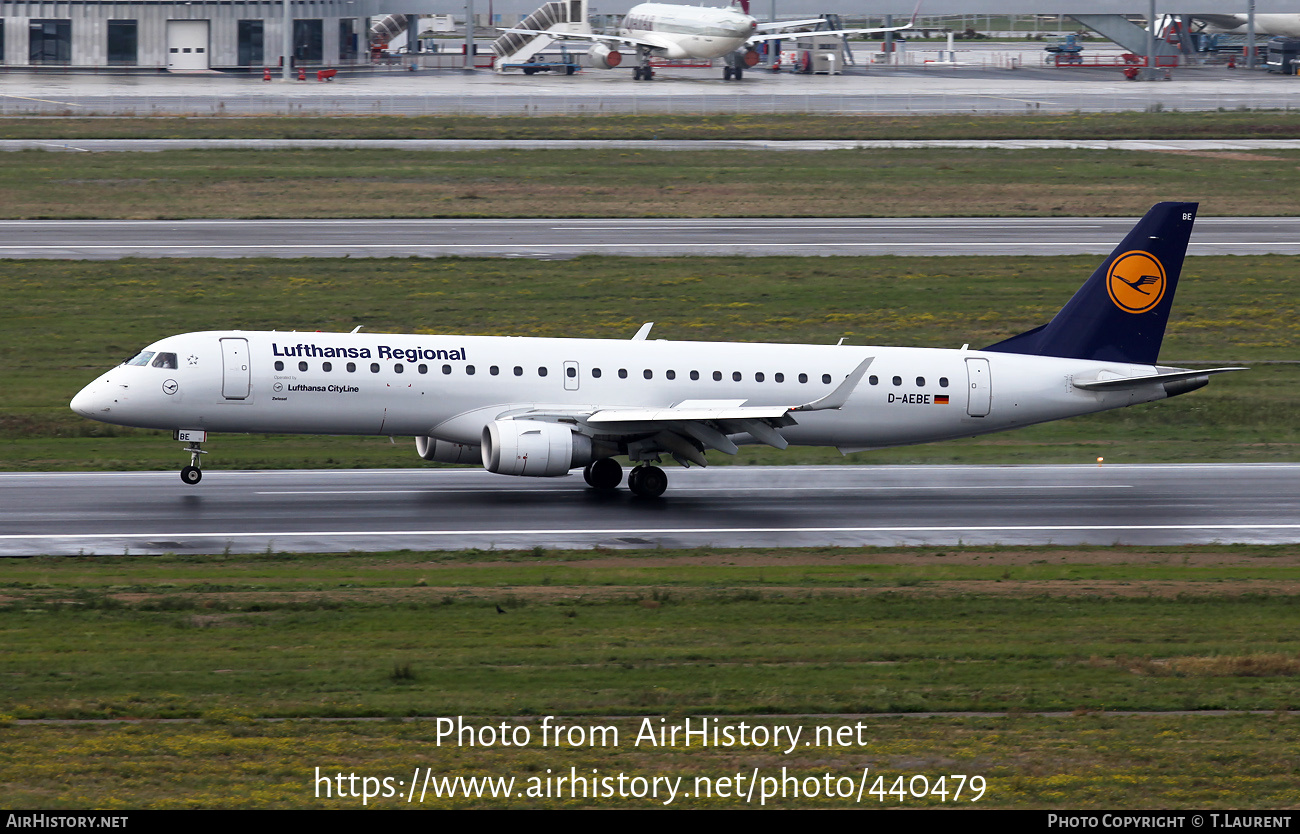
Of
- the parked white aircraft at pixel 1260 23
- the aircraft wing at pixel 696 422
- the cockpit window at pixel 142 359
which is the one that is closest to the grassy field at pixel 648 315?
the cockpit window at pixel 142 359

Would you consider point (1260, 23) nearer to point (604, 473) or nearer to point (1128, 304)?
point (1128, 304)

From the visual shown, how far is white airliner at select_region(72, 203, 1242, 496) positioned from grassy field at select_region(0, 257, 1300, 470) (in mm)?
3807

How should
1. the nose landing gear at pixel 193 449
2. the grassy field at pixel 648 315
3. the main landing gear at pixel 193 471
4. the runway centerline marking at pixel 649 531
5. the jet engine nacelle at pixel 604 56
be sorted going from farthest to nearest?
the jet engine nacelle at pixel 604 56, the grassy field at pixel 648 315, the main landing gear at pixel 193 471, the nose landing gear at pixel 193 449, the runway centerline marking at pixel 649 531

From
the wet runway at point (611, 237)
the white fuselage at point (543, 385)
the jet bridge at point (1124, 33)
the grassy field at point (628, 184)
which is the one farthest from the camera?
the jet bridge at point (1124, 33)

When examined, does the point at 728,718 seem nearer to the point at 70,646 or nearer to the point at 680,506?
the point at 70,646

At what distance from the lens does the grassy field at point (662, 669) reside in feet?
57.1

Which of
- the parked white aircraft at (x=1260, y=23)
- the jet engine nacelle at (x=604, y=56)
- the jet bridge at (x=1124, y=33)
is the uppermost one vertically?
the parked white aircraft at (x=1260, y=23)

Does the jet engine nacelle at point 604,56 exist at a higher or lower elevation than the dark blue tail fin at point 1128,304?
higher

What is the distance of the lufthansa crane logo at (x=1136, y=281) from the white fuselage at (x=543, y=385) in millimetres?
1738

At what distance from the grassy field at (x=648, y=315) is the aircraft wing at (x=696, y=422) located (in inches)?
241

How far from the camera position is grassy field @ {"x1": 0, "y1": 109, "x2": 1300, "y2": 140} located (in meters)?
94.5

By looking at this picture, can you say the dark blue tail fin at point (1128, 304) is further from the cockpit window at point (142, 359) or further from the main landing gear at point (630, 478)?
the cockpit window at point (142, 359)

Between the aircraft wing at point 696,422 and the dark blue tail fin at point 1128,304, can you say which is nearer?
the aircraft wing at point 696,422
